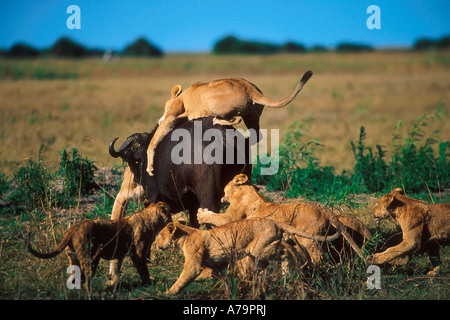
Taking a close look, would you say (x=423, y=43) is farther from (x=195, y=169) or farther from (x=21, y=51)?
(x=195, y=169)

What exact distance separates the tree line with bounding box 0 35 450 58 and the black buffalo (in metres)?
66.5

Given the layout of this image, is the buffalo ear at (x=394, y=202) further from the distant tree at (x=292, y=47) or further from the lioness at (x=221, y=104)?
the distant tree at (x=292, y=47)

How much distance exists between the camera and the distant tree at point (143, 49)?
8794 cm

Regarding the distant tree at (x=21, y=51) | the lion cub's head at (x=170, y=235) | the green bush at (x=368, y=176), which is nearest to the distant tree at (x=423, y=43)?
the distant tree at (x=21, y=51)

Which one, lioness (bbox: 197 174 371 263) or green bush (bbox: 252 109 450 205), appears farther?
green bush (bbox: 252 109 450 205)

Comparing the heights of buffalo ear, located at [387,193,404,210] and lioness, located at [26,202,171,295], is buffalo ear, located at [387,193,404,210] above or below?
above

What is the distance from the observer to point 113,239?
5.46m

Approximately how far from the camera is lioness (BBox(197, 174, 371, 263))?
5.43 metres

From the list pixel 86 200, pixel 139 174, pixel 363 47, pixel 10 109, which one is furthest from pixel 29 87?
pixel 363 47

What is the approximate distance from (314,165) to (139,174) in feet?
12.9

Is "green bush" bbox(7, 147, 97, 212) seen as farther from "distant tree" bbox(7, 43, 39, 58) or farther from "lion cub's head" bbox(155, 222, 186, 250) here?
"distant tree" bbox(7, 43, 39, 58)

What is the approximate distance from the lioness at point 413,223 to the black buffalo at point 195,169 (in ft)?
5.18

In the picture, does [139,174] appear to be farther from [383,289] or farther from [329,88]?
[329,88]

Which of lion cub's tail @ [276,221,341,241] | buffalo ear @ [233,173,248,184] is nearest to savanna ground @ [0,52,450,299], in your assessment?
lion cub's tail @ [276,221,341,241]
